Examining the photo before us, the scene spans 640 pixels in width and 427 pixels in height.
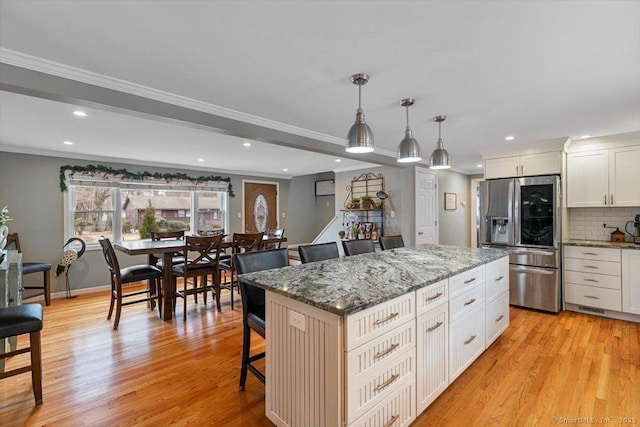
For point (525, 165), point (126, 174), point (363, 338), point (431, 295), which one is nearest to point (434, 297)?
point (431, 295)

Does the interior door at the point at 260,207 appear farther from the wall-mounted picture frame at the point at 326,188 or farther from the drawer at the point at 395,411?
the drawer at the point at 395,411

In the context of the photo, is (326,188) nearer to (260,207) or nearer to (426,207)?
(260,207)

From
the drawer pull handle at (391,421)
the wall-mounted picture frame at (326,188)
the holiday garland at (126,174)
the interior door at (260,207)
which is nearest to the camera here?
the drawer pull handle at (391,421)

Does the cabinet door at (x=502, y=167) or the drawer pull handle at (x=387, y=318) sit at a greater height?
the cabinet door at (x=502, y=167)

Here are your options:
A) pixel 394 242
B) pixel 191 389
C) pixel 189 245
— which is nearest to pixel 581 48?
pixel 394 242

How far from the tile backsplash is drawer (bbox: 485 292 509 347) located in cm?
217

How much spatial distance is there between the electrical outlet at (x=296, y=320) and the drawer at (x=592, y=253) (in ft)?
13.1

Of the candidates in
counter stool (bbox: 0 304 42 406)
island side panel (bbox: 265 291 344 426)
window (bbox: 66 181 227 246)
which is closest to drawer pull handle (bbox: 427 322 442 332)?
island side panel (bbox: 265 291 344 426)

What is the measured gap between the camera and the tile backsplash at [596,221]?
156 inches

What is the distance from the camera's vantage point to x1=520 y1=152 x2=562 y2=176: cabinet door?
13.2 feet

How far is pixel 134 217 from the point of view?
18.7ft

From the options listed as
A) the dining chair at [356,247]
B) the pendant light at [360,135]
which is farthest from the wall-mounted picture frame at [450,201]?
the pendant light at [360,135]

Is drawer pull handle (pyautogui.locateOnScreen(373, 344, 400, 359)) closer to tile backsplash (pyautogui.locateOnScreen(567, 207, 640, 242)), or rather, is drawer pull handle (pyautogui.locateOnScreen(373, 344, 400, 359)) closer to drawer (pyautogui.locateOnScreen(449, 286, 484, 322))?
drawer (pyautogui.locateOnScreen(449, 286, 484, 322))

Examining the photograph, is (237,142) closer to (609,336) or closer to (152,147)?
(152,147)
